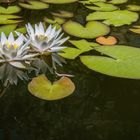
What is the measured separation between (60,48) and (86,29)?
0.37m

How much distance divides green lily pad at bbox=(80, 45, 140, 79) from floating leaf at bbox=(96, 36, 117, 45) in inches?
2.0

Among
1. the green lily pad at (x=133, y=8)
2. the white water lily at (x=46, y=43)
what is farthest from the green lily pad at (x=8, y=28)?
the green lily pad at (x=133, y=8)

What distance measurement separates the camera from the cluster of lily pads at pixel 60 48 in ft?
3.89

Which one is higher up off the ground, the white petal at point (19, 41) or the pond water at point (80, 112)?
the white petal at point (19, 41)

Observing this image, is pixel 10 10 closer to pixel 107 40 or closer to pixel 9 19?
pixel 9 19

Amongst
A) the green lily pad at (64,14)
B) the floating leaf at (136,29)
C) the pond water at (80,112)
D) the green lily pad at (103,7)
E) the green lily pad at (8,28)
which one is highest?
the pond water at (80,112)

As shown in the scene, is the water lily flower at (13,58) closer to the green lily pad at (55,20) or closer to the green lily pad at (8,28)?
the green lily pad at (8,28)

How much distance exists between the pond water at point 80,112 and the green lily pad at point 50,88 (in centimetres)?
2

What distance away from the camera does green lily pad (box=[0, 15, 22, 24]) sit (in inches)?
65.4

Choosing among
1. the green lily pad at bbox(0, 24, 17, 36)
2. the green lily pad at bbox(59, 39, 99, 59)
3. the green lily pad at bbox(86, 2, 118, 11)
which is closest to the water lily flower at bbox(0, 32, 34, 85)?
the green lily pad at bbox(59, 39, 99, 59)

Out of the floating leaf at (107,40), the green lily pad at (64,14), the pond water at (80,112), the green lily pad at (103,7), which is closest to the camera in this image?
the pond water at (80,112)

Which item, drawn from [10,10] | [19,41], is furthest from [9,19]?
[19,41]

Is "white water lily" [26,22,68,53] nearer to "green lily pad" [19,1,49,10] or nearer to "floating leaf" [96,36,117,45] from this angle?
"floating leaf" [96,36,117,45]

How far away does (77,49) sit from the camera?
1385mm
